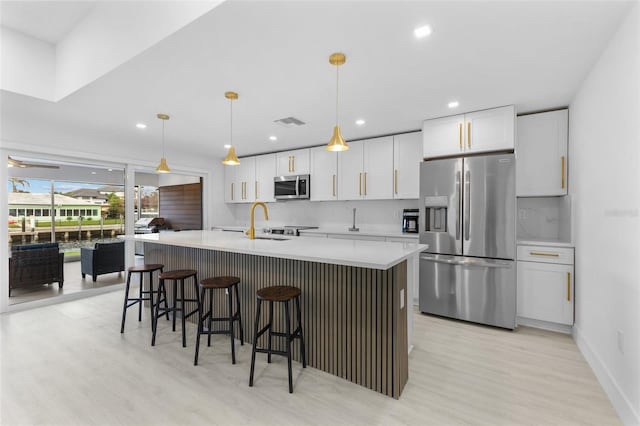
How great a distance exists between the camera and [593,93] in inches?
92.0

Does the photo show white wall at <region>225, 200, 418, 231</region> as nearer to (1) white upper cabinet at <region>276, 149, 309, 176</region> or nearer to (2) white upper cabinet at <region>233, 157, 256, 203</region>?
(2) white upper cabinet at <region>233, 157, 256, 203</region>

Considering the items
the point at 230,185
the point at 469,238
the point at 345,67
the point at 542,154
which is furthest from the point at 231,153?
the point at 542,154

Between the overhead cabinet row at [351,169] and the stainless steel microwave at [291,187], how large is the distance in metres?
0.10

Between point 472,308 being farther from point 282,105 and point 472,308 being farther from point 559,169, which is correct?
point 282,105

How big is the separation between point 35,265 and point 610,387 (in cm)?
617

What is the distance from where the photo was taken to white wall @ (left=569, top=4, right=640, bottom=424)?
5.44ft

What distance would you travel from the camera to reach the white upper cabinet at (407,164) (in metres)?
4.04

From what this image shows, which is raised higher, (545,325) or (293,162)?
(293,162)

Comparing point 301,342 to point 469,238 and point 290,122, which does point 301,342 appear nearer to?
point 469,238

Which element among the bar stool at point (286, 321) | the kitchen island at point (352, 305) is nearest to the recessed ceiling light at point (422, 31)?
the kitchen island at point (352, 305)

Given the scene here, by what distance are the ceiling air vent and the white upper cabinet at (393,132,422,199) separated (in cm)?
144

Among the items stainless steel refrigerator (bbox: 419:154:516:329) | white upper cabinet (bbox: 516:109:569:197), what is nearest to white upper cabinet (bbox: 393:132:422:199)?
stainless steel refrigerator (bbox: 419:154:516:329)

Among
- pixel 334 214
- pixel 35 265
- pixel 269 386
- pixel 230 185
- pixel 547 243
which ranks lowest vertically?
pixel 269 386

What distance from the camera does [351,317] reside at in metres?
2.16
